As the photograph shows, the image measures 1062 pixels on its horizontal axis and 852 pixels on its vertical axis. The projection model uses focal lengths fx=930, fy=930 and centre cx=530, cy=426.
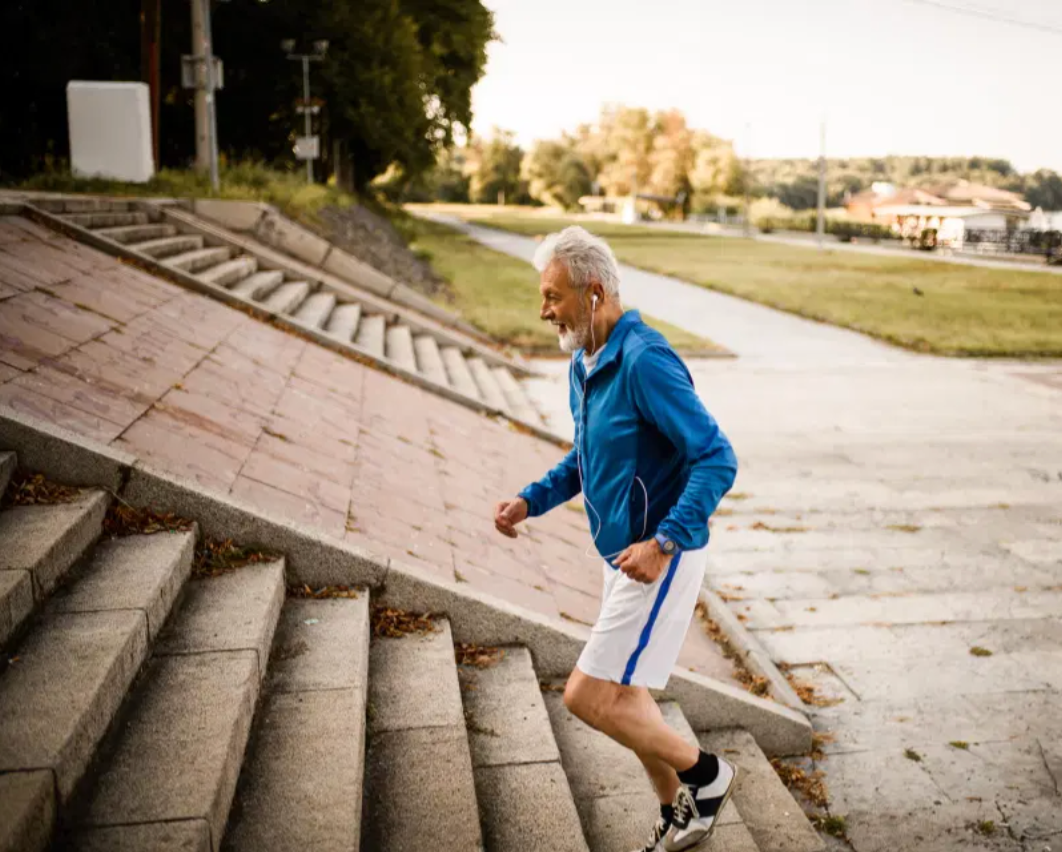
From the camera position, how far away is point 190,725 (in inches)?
116

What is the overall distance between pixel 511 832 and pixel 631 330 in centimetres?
180

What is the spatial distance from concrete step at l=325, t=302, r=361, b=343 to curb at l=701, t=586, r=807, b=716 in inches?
215

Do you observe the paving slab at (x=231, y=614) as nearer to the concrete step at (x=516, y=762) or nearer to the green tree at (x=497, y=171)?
the concrete step at (x=516, y=762)

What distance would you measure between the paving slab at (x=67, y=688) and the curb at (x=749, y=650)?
3.08 m

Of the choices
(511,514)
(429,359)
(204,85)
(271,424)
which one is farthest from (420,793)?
(204,85)

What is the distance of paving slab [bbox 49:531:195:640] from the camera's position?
336cm

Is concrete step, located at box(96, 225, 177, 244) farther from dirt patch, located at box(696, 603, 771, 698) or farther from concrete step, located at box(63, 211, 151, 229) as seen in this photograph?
dirt patch, located at box(696, 603, 771, 698)

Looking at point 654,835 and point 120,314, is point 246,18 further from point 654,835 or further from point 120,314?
point 654,835

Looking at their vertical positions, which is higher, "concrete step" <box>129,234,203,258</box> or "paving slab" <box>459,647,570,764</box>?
"concrete step" <box>129,234,203,258</box>

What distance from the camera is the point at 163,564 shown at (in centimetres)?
371

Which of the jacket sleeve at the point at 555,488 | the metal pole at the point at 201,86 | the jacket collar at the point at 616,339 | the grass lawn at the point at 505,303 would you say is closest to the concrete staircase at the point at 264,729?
the jacket sleeve at the point at 555,488

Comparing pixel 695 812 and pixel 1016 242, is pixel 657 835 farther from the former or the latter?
pixel 1016 242

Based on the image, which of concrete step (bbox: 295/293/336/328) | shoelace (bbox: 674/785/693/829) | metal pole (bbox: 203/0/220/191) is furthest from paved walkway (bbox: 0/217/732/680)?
metal pole (bbox: 203/0/220/191)

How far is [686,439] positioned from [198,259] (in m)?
9.26
